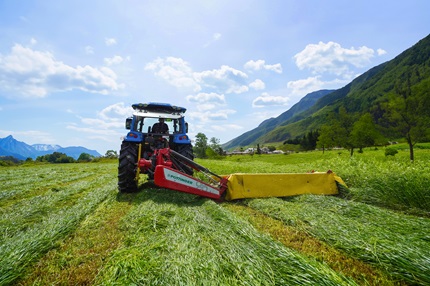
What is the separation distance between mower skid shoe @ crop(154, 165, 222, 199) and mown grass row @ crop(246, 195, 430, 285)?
1245 millimetres

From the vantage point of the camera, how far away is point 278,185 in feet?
20.7

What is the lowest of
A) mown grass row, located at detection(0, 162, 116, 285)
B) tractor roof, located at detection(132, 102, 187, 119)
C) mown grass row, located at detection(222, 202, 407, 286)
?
mown grass row, located at detection(222, 202, 407, 286)

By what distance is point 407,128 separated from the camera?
25906mm

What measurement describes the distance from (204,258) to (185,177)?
126 inches

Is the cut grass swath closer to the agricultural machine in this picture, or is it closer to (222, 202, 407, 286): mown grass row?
the agricultural machine

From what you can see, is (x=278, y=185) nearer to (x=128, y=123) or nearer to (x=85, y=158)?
(x=128, y=123)

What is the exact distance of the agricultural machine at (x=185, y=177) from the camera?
5797mm

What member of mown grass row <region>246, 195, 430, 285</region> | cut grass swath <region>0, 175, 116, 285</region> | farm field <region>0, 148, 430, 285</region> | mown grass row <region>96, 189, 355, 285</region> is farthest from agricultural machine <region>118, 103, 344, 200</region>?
cut grass swath <region>0, 175, 116, 285</region>

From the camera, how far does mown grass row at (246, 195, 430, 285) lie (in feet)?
8.30

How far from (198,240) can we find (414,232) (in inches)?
117

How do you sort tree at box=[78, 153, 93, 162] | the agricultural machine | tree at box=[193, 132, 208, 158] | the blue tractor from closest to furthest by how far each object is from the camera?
the agricultural machine → the blue tractor → tree at box=[78, 153, 93, 162] → tree at box=[193, 132, 208, 158]

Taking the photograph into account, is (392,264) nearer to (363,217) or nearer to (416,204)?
(363,217)

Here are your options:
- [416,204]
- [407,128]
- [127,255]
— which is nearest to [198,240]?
[127,255]

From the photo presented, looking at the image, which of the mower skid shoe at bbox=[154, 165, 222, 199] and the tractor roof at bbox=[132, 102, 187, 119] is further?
the tractor roof at bbox=[132, 102, 187, 119]
